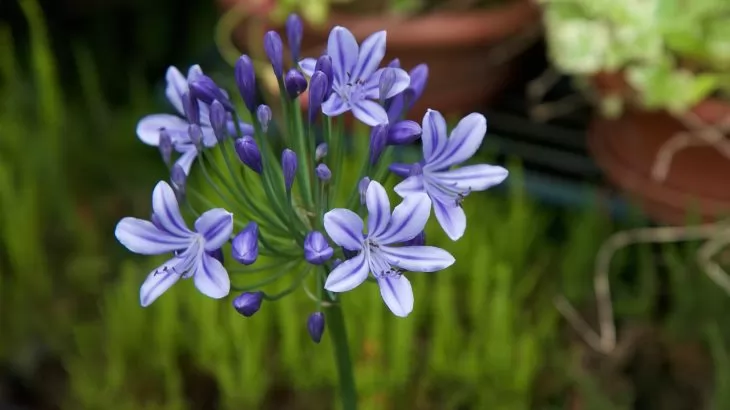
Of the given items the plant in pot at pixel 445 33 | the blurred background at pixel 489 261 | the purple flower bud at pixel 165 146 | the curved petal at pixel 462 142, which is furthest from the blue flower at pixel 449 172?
the plant in pot at pixel 445 33

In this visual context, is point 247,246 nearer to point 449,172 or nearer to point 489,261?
point 449,172

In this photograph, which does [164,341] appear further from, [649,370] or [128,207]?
[649,370]

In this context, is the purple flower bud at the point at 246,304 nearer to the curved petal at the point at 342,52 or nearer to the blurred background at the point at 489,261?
the curved petal at the point at 342,52

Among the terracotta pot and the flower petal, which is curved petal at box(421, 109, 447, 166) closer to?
the flower petal

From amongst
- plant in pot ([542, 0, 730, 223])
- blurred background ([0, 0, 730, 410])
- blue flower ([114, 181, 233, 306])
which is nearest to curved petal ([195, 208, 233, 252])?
blue flower ([114, 181, 233, 306])

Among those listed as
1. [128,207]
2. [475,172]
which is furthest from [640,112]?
[128,207]
